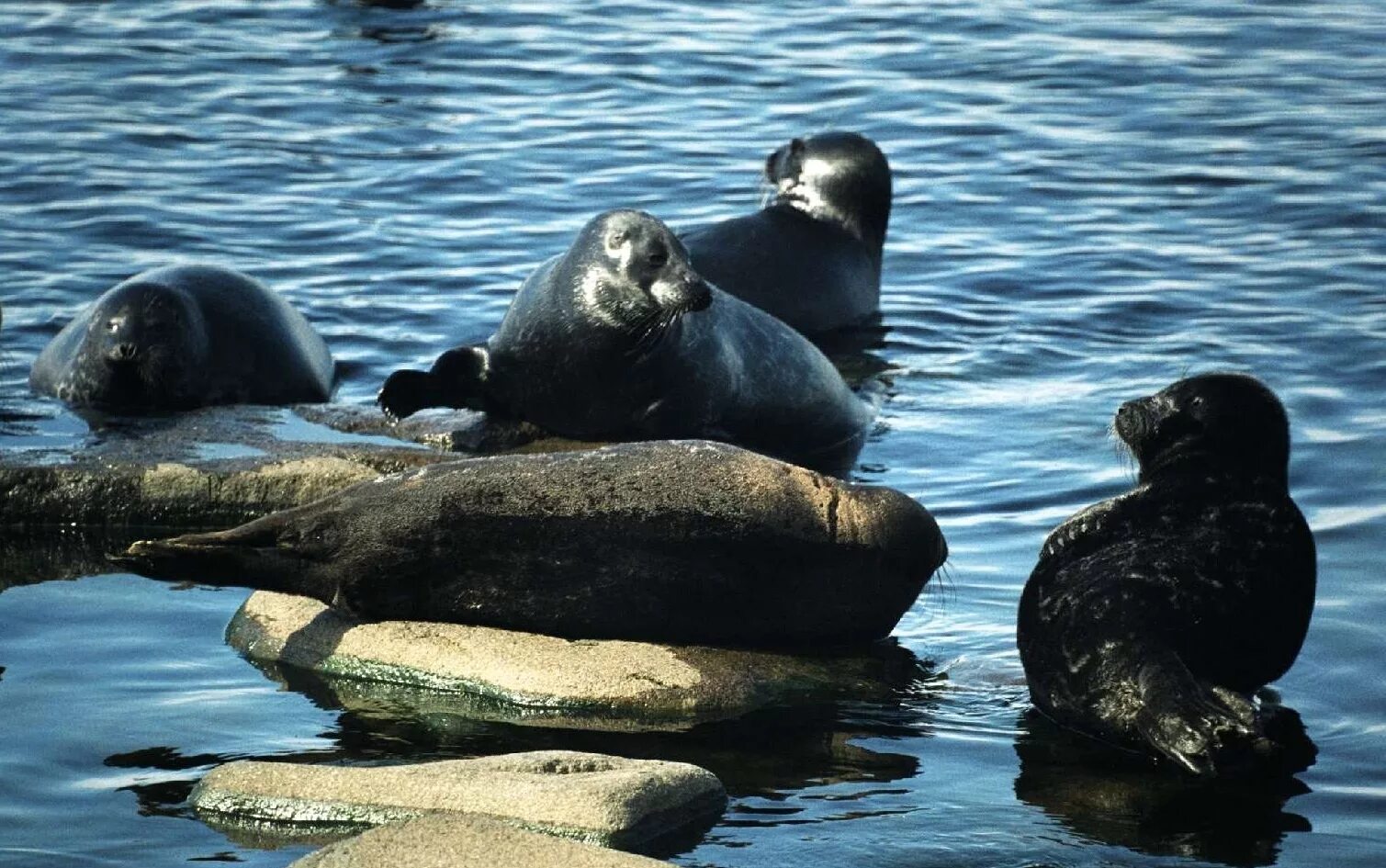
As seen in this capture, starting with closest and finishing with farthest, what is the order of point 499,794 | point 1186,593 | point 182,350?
point 499,794
point 1186,593
point 182,350

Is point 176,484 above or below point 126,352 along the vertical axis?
below

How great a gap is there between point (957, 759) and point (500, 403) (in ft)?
12.6

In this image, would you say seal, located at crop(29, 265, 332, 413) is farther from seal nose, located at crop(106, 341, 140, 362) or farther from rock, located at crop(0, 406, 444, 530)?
rock, located at crop(0, 406, 444, 530)

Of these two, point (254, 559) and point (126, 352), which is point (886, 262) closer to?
point (126, 352)

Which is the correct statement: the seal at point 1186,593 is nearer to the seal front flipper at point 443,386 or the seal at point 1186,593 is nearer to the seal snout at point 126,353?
the seal front flipper at point 443,386

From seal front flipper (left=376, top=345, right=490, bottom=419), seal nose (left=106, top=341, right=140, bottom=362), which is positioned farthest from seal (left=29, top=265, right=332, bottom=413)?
seal front flipper (left=376, top=345, right=490, bottom=419)

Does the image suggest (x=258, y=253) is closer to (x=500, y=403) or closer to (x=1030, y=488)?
(x=500, y=403)

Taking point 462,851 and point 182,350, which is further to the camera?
point 182,350

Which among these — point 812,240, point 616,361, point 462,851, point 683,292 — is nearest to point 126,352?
point 616,361

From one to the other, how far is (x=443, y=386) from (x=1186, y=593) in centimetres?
399

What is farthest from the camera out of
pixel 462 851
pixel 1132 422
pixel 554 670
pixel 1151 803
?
pixel 1132 422

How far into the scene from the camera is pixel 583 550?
256 inches

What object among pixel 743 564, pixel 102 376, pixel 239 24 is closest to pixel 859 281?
pixel 102 376

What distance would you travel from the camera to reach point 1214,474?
6445 millimetres
